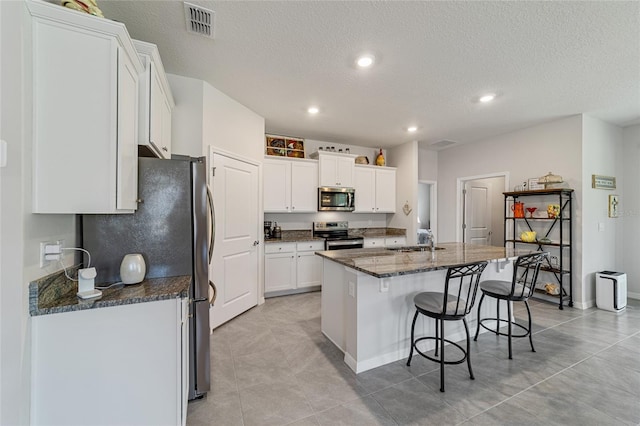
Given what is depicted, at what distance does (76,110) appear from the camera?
4.25 ft

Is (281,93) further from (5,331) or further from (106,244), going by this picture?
(5,331)

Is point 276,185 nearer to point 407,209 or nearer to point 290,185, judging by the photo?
point 290,185

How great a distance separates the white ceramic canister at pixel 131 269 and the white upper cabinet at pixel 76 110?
13.7 inches

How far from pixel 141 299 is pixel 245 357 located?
1443 millimetres

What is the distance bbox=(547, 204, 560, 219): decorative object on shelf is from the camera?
3887 millimetres


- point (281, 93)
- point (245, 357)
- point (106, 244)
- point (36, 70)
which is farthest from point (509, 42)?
point (245, 357)

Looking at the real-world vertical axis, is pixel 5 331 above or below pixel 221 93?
below

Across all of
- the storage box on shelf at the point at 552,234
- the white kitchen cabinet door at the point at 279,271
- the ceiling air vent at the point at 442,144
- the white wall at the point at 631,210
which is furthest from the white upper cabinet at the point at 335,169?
the white wall at the point at 631,210

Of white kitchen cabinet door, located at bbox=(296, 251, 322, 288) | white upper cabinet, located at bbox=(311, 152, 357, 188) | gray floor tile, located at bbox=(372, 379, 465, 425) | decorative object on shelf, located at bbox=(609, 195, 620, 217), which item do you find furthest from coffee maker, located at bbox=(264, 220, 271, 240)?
decorative object on shelf, located at bbox=(609, 195, 620, 217)

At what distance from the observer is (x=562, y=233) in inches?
155

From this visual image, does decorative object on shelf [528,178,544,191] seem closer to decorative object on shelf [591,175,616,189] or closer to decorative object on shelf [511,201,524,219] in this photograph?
decorative object on shelf [511,201,524,219]

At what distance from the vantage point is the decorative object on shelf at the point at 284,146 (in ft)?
15.1

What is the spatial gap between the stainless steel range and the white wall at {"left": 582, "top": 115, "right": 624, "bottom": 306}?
3.29 meters

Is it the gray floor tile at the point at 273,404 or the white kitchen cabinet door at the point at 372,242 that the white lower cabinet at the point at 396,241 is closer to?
the white kitchen cabinet door at the point at 372,242
